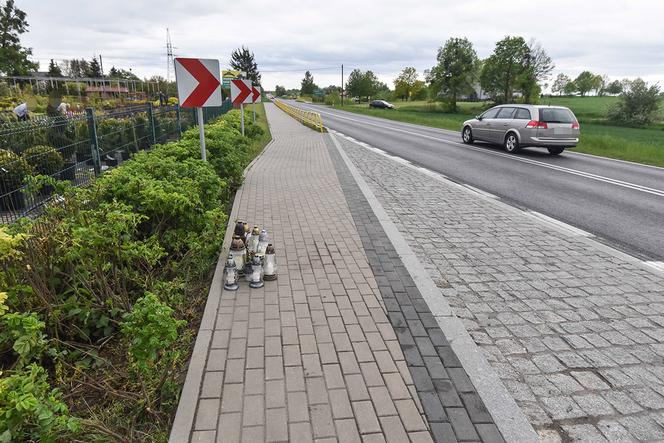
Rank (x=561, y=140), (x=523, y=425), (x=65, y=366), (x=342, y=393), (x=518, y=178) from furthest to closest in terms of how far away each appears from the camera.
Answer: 1. (x=561, y=140)
2. (x=518, y=178)
3. (x=65, y=366)
4. (x=342, y=393)
5. (x=523, y=425)

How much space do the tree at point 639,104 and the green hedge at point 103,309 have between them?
184 feet

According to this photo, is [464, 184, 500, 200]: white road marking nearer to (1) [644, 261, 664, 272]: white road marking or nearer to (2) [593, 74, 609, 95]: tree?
(1) [644, 261, 664, 272]: white road marking

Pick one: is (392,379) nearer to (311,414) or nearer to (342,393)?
(342,393)

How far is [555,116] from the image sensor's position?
14.4 meters

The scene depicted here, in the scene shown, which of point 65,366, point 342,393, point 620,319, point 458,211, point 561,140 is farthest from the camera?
point 561,140

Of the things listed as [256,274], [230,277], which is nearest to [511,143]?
[256,274]

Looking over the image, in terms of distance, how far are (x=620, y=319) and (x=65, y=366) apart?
4402 millimetres

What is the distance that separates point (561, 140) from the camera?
14.5 m

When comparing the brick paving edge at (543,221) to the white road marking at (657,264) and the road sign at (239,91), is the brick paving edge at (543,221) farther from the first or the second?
the road sign at (239,91)

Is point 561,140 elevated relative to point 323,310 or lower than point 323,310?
elevated

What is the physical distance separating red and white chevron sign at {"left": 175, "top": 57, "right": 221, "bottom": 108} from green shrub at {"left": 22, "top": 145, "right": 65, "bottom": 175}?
6.58ft

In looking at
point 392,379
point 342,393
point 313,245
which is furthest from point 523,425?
point 313,245

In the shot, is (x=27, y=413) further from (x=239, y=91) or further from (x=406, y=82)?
(x=406, y=82)

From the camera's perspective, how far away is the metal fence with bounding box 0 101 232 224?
5.26 m
